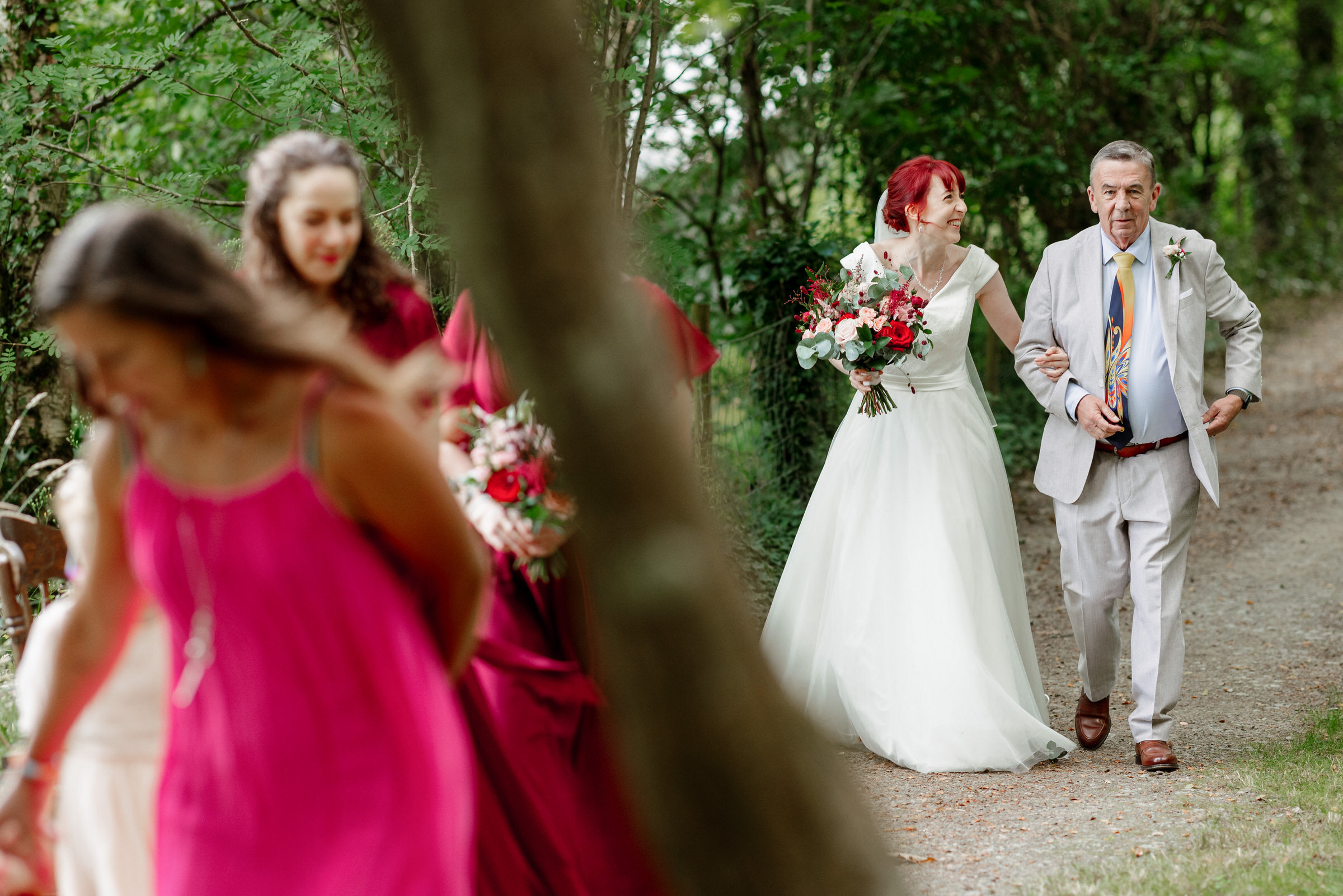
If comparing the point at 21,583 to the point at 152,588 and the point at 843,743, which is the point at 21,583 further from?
the point at 843,743

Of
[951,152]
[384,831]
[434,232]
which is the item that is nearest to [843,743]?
[434,232]

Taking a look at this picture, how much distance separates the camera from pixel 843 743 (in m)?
5.93

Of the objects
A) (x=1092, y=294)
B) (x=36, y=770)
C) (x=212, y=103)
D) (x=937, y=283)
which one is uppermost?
(x=212, y=103)

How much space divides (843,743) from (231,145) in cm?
597

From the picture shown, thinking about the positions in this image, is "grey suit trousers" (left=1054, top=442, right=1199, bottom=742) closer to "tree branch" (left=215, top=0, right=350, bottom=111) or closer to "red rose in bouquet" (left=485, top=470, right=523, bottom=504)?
"red rose in bouquet" (left=485, top=470, right=523, bottom=504)

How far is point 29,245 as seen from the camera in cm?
759

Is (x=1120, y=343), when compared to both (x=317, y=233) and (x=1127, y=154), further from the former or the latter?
(x=317, y=233)

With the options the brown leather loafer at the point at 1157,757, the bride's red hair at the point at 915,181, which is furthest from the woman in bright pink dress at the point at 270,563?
the bride's red hair at the point at 915,181

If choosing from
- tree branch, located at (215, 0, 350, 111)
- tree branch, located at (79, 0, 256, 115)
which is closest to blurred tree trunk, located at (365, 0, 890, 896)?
tree branch, located at (215, 0, 350, 111)

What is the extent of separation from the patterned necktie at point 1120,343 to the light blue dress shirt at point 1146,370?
0.05 ft

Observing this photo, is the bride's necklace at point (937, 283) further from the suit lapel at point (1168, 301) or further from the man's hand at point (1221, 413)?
the man's hand at point (1221, 413)

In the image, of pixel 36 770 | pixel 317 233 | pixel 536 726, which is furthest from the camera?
pixel 536 726

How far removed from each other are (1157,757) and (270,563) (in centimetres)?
432

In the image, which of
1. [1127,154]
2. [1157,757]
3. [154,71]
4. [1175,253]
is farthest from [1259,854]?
[154,71]
